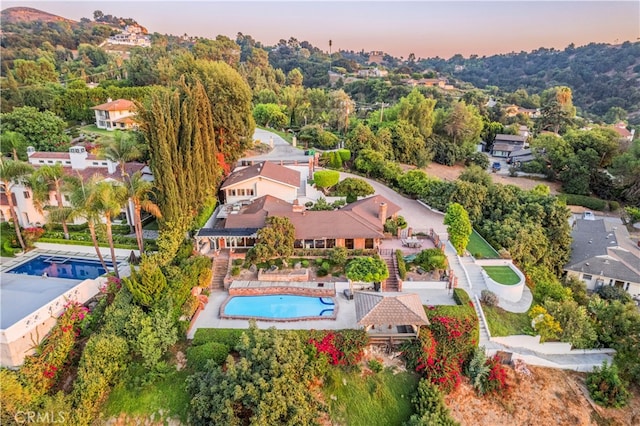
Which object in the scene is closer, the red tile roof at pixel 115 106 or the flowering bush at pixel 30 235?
the flowering bush at pixel 30 235

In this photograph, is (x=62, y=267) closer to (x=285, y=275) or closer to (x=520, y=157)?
(x=285, y=275)

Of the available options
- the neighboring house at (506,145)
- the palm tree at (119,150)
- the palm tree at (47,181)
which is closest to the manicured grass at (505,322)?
the palm tree at (119,150)

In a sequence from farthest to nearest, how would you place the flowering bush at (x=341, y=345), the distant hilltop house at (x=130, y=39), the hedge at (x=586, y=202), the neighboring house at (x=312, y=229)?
the distant hilltop house at (x=130, y=39)
the hedge at (x=586, y=202)
the neighboring house at (x=312, y=229)
the flowering bush at (x=341, y=345)

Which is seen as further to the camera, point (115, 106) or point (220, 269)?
point (115, 106)

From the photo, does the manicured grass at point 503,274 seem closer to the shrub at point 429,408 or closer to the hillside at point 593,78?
the shrub at point 429,408

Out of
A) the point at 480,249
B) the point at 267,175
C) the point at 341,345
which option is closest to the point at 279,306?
the point at 341,345

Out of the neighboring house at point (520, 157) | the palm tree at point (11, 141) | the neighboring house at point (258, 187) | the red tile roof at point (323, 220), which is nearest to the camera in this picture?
the red tile roof at point (323, 220)
